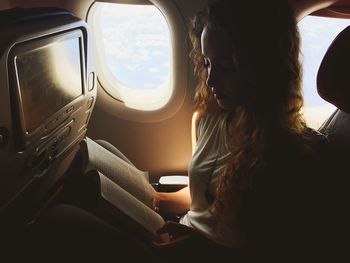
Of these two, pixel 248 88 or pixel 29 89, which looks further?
pixel 248 88

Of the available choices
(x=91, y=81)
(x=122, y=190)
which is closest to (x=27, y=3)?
(x=91, y=81)

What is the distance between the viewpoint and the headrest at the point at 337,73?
1.11 m

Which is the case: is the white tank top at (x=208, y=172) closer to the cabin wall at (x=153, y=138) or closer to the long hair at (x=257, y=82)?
the long hair at (x=257, y=82)

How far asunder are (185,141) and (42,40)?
3.80ft

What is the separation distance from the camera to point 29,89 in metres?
0.99

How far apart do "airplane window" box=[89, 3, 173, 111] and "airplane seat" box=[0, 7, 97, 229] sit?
0.51 metres

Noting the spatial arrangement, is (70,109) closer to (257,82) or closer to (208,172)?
(208,172)

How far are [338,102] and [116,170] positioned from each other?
799mm

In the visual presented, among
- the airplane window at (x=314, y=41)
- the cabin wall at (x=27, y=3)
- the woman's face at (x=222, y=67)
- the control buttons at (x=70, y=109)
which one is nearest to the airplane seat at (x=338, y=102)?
the woman's face at (x=222, y=67)

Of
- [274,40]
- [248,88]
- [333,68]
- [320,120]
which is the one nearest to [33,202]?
[248,88]

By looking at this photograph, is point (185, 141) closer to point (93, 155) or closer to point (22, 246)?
point (93, 155)

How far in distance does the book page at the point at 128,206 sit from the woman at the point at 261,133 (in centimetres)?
11

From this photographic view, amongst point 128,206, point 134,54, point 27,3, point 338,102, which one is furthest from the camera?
point 134,54

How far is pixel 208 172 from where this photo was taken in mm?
1299
